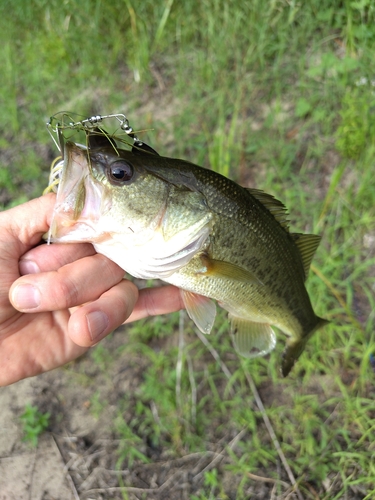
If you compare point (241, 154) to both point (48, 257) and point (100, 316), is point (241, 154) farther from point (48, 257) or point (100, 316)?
point (100, 316)

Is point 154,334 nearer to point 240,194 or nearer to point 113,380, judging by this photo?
point 113,380

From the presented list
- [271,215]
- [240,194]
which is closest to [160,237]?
[240,194]

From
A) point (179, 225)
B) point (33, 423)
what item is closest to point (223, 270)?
point (179, 225)

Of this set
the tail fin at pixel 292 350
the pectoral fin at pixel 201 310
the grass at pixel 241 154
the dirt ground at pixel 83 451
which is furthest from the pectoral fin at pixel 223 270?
the dirt ground at pixel 83 451

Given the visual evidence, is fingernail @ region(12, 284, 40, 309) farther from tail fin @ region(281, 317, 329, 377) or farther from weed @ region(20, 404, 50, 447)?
weed @ region(20, 404, 50, 447)

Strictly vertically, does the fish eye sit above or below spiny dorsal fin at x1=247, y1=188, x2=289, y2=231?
above

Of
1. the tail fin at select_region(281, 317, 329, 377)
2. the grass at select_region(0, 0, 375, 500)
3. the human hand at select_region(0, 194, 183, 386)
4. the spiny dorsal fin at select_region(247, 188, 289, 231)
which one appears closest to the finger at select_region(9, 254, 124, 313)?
the human hand at select_region(0, 194, 183, 386)
